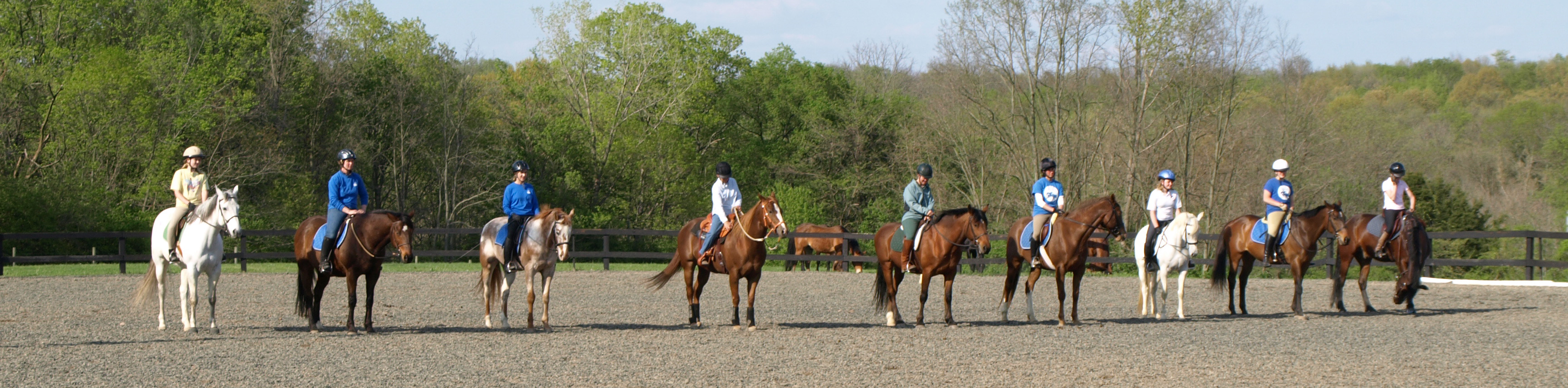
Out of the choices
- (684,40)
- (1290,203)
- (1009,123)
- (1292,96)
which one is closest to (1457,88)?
(1292,96)

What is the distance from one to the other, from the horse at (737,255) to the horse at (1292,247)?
588 cm

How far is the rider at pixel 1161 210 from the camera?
1298cm

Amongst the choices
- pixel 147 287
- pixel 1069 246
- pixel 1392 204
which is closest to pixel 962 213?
pixel 1069 246

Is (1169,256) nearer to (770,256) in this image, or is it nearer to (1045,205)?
(1045,205)

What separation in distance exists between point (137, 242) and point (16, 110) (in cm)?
449

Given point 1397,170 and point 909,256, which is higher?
point 1397,170

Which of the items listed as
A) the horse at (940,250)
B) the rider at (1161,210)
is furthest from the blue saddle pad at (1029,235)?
the rider at (1161,210)

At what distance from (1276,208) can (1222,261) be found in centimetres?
100

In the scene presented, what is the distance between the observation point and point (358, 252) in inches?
415

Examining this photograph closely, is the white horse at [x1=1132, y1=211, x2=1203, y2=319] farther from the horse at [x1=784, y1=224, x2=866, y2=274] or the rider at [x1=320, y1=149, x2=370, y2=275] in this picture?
the horse at [x1=784, y1=224, x2=866, y2=274]

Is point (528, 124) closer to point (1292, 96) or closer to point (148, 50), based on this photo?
point (148, 50)

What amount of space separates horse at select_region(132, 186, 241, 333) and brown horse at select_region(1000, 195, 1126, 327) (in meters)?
7.64

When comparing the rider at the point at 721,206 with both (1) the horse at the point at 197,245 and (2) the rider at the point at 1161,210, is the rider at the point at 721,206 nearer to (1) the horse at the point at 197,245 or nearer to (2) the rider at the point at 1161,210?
(1) the horse at the point at 197,245

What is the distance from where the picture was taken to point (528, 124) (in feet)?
137
